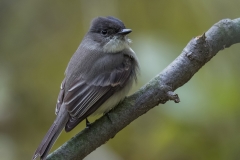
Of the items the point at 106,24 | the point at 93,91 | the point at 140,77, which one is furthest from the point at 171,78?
the point at 106,24

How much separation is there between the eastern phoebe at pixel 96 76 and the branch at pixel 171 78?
0.63 ft

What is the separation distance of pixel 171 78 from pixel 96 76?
635 millimetres

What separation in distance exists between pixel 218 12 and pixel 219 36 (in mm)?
216

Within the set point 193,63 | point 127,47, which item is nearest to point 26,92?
point 127,47

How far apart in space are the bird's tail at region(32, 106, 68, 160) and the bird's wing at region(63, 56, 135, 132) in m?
0.04

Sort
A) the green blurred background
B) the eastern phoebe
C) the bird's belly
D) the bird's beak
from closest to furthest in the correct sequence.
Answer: the green blurred background, the eastern phoebe, the bird's belly, the bird's beak

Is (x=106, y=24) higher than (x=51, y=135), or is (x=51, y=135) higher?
(x=106, y=24)

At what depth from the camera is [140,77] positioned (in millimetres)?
2682

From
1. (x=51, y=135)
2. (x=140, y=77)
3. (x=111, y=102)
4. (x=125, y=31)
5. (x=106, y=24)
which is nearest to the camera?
(x=51, y=135)

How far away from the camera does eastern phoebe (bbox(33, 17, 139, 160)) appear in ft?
7.94

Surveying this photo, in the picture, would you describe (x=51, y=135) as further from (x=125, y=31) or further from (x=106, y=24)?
(x=106, y=24)

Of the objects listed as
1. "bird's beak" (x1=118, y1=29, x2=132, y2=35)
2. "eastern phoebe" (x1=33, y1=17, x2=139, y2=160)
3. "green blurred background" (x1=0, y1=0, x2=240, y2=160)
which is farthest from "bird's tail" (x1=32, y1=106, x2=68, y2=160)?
"bird's beak" (x1=118, y1=29, x2=132, y2=35)

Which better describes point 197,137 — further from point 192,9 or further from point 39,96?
point 39,96

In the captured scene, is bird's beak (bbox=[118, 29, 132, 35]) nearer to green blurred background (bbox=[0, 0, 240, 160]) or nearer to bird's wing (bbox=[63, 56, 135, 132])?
green blurred background (bbox=[0, 0, 240, 160])
